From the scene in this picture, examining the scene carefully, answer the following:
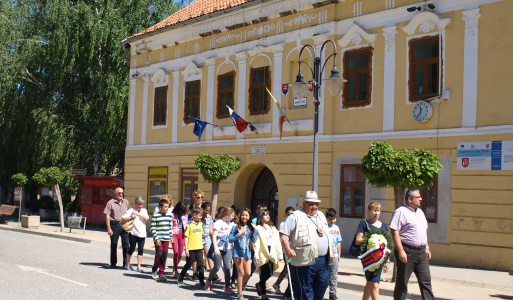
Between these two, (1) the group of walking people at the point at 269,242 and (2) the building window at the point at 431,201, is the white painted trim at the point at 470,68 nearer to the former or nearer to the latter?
(2) the building window at the point at 431,201

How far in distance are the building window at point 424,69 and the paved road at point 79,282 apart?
724cm

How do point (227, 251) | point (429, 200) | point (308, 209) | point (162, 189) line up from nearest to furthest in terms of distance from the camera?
point (308, 209) < point (227, 251) < point (429, 200) < point (162, 189)

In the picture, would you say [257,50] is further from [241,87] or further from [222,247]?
[222,247]

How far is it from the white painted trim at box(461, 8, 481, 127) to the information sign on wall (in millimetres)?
635

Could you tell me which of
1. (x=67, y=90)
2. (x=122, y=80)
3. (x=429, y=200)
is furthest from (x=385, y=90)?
(x=67, y=90)

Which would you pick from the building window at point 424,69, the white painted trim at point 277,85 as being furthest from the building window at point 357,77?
the white painted trim at point 277,85

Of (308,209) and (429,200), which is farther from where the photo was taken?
(429,200)

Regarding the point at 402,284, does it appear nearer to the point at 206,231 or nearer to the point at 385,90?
the point at 206,231

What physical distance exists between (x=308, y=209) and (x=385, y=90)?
10.6 m

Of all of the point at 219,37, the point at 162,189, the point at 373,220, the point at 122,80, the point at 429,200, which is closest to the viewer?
the point at 373,220

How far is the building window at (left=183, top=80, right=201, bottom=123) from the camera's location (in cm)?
2474

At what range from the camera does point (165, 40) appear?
1041 inches

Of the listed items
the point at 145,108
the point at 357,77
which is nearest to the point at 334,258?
the point at 357,77

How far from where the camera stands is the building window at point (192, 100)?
974 inches
